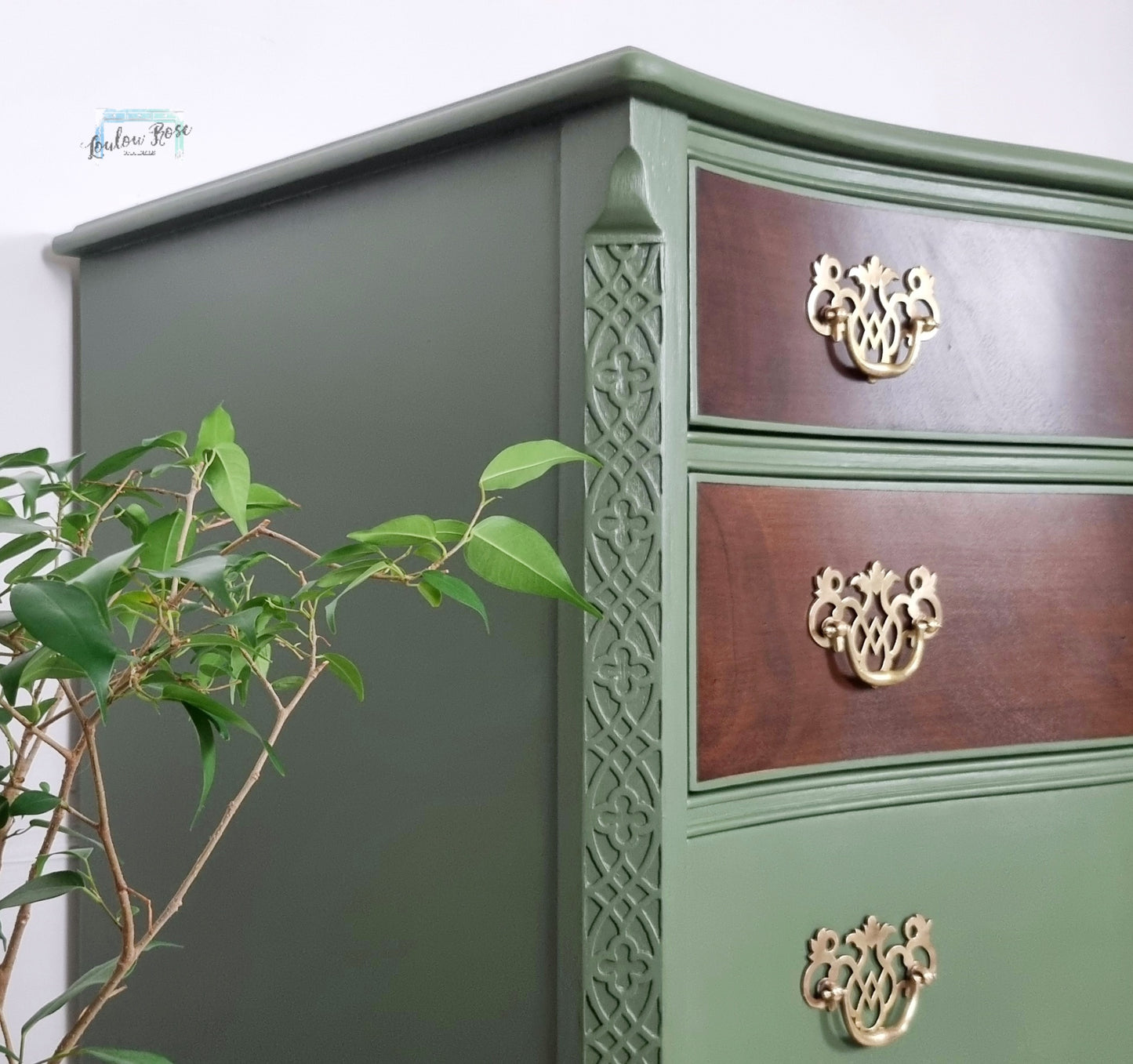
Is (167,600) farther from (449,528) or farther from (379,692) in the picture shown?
(379,692)

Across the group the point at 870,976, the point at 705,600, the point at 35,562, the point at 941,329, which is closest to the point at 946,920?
the point at 870,976

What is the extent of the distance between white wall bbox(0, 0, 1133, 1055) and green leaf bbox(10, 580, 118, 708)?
2.89 feet

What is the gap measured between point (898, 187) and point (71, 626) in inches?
25.2

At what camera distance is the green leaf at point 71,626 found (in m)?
0.41

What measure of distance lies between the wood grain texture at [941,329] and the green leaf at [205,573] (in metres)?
0.37

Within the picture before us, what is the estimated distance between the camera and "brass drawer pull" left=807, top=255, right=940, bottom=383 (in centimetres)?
83

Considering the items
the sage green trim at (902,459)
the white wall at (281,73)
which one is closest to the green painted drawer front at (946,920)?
the sage green trim at (902,459)

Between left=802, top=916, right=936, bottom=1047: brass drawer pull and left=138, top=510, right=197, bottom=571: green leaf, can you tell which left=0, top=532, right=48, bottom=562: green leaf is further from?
left=802, top=916, right=936, bottom=1047: brass drawer pull

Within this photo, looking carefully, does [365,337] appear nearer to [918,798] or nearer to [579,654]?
[579,654]

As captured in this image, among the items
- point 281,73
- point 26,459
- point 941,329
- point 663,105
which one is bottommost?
point 26,459

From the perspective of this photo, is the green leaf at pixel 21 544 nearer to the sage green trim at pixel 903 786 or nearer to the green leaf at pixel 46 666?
the green leaf at pixel 46 666

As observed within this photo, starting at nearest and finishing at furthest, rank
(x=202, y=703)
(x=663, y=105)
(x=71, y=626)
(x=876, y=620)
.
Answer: (x=71, y=626) → (x=202, y=703) → (x=663, y=105) → (x=876, y=620)

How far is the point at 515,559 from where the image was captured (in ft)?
1.85

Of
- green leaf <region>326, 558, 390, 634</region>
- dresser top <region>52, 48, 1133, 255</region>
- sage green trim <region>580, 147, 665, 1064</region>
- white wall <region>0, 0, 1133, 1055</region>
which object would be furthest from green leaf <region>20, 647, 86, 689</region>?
white wall <region>0, 0, 1133, 1055</region>
